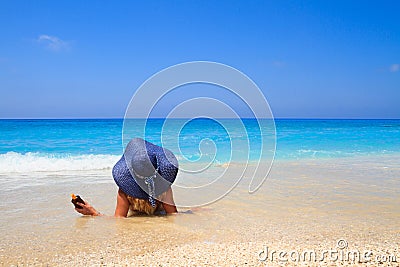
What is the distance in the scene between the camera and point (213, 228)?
3.89m

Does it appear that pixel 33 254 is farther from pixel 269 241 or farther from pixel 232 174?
pixel 232 174

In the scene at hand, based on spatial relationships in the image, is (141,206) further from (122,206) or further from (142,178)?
(142,178)

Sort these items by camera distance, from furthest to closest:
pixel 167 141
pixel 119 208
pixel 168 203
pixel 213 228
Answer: pixel 167 141 → pixel 168 203 → pixel 119 208 → pixel 213 228

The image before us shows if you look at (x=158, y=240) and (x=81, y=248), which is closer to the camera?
(x=81, y=248)

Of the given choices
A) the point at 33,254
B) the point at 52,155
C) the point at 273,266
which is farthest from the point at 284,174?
the point at 52,155

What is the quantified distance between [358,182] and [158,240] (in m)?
4.82

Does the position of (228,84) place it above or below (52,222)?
above

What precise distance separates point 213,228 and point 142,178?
3.20 ft

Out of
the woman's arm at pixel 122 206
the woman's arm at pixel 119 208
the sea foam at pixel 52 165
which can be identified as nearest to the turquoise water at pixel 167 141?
the sea foam at pixel 52 165

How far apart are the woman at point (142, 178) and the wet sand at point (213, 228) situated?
0.60 ft

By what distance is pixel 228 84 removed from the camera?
573 cm

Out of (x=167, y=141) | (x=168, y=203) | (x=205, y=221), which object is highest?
(x=167, y=141)

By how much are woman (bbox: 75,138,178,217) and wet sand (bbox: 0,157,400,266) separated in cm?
18

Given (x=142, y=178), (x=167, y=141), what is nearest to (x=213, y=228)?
(x=142, y=178)
